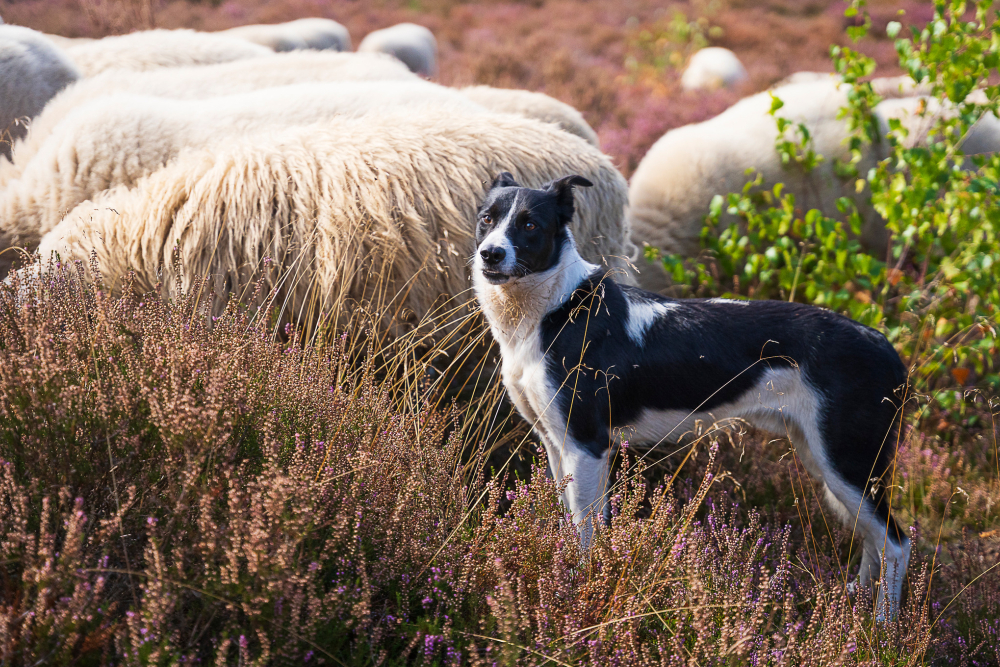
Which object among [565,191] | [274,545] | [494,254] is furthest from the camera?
[565,191]

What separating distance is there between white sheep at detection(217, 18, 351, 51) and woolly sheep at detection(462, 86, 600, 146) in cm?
464

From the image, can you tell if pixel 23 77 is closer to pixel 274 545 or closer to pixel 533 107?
pixel 533 107

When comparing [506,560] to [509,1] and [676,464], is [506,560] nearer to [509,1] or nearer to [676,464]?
[676,464]

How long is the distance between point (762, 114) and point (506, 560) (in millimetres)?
4924

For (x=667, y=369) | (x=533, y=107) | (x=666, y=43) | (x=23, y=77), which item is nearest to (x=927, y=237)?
(x=667, y=369)

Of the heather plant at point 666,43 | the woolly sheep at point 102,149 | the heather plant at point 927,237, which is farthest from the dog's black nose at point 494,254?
the heather plant at point 666,43

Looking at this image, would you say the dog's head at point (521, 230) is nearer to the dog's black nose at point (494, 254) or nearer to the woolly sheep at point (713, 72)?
the dog's black nose at point (494, 254)

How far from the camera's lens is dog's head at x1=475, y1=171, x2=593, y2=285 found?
7.98 ft

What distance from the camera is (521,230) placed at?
251 cm

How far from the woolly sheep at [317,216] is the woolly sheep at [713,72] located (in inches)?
322

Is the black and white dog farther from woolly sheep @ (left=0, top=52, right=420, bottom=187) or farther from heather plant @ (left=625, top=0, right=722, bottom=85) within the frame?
heather plant @ (left=625, top=0, right=722, bottom=85)

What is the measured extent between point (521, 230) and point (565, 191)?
0.97 ft

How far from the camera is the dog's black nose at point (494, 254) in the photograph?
2408 mm

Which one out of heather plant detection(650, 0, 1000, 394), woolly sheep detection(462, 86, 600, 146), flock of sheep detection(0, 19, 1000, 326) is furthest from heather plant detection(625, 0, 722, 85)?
flock of sheep detection(0, 19, 1000, 326)
